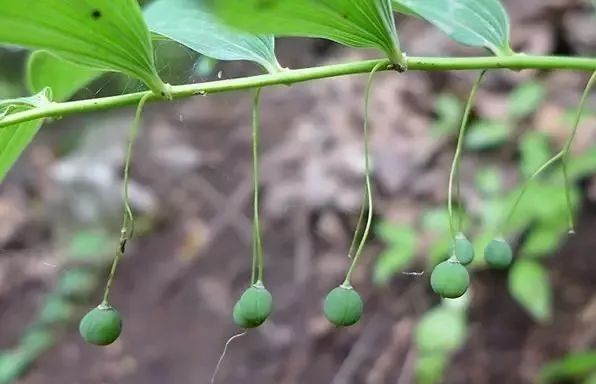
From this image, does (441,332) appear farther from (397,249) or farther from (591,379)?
(591,379)

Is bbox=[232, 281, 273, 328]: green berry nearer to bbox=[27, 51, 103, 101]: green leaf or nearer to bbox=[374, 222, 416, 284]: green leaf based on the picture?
bbox=[27, 51, 103, 101]: green leaf

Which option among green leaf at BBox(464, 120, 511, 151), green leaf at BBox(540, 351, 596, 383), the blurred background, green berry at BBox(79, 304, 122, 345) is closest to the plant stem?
green berry at BBox(79, 304, 122, 345)

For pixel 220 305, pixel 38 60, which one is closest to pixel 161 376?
pixel 220 305

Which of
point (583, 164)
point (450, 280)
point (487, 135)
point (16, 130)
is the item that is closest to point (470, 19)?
point (450, 280)

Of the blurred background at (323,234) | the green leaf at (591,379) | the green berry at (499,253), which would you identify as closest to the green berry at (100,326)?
the green berry at (499,253)

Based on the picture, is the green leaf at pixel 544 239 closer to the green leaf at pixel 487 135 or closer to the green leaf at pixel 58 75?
the green leaf at pixel 487 135

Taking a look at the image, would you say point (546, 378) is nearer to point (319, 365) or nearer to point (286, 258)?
point (319, 365)
